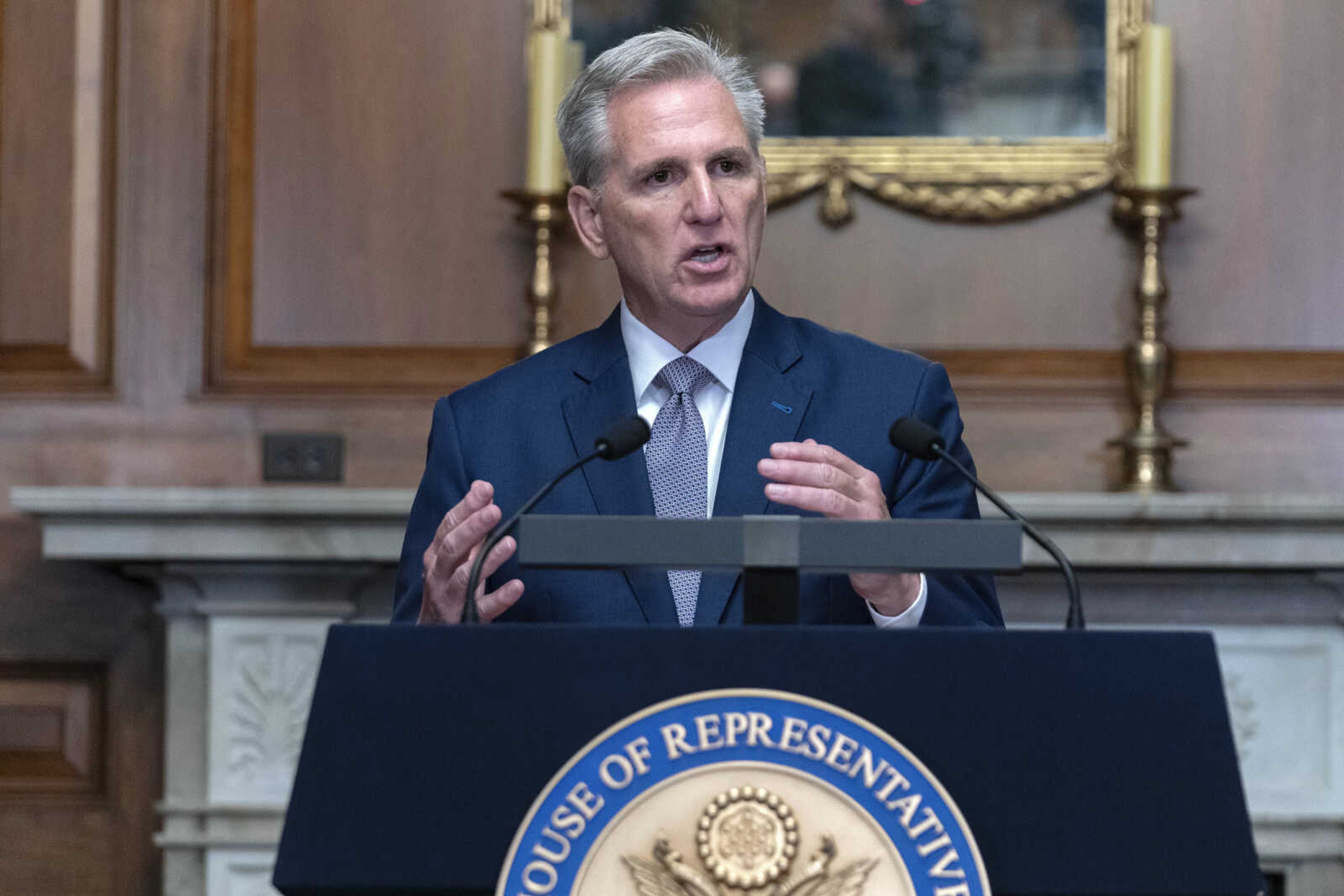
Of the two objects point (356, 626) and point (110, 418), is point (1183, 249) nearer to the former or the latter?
point (110, 418)

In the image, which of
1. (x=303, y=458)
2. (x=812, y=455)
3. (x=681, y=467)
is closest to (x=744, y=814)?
(x=812, y=455)

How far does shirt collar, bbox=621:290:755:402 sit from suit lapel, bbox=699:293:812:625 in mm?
12

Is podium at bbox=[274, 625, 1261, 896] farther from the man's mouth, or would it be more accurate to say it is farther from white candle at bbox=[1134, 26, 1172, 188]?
white candle at bbox=[1134, 26, 1172, 188]

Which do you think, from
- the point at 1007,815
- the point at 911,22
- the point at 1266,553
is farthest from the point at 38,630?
the point at 1007,815

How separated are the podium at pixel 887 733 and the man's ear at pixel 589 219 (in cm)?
105

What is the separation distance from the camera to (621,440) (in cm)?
133

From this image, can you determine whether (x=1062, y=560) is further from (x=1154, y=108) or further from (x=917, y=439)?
(x=1154, y=108)

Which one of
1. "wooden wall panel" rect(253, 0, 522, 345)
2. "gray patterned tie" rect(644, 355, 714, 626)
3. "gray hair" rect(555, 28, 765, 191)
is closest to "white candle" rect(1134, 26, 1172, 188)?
"wooden wall panel" rect(253, 0, 522, 345)

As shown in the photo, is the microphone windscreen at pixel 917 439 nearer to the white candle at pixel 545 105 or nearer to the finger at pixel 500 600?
the finger at pixel 500 600

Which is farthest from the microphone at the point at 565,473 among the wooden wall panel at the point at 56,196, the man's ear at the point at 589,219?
the wooden wall panel at the point at 56,196

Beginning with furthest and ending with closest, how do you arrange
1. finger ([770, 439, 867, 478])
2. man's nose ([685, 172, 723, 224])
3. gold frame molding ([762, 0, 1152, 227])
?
gold frame molding ([762, 0, 1152, 227])
man's nose ([685, 172, 723, 224])
finger ([770, 439, 867, 478])

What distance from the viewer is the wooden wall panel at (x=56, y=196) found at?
3.59 m

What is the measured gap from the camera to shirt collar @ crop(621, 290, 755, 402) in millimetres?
1898

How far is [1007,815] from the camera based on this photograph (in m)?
1.02
